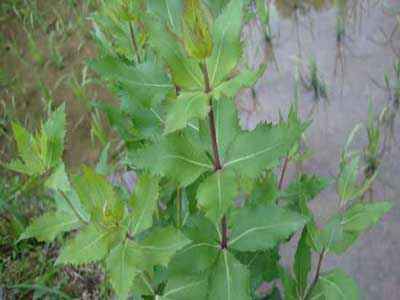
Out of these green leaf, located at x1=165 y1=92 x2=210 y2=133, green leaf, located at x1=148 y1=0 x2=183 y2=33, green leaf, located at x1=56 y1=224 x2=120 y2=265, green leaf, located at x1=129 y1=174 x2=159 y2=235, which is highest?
green leaf, located at x1=148 y1=0 x2=183 y2=33

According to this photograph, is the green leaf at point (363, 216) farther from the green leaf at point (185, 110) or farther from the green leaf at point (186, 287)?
the green leaf at point (185, 110)

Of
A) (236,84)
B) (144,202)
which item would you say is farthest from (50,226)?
(236,84)

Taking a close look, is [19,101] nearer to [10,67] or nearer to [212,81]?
[10,67]

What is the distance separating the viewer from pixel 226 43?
3.46 ft

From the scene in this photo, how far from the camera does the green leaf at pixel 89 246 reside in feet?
3.87

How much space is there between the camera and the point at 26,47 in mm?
3275

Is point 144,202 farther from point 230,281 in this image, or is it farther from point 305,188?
point 305,188

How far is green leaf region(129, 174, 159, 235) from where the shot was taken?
1190 mm

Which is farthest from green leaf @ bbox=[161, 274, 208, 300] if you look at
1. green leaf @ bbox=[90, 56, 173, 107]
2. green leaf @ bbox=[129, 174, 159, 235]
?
green leaf @ bbox=[90, 56, 173, 107]

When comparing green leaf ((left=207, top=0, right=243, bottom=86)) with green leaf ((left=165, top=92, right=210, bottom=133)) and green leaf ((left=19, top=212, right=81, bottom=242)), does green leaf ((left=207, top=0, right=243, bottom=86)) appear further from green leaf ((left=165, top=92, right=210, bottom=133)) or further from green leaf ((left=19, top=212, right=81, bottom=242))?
green leaf ((left=19, top=212, right=81, bottom=242))

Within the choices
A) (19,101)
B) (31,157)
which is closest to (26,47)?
(19,101)

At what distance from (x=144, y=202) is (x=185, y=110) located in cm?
29

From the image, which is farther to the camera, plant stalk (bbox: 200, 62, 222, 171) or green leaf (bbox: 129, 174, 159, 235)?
green leaf (bbox: 129, 174, 159, 235)

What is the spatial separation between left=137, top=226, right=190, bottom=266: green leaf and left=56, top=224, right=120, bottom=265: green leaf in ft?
0.23
